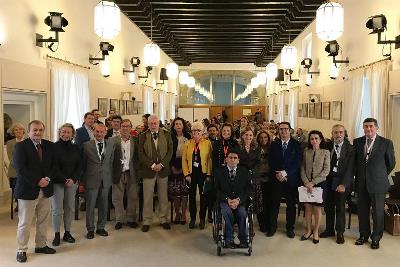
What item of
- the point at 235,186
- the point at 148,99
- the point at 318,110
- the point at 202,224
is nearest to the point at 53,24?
the point at 202,224

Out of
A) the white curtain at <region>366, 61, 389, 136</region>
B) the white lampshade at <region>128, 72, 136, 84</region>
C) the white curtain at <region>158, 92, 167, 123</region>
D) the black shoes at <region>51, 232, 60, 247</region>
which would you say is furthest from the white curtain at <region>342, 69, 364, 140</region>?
the white curtain at <region>158, 92, 167, 123</region>

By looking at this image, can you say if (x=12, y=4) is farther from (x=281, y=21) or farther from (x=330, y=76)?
(x=281, y=21)

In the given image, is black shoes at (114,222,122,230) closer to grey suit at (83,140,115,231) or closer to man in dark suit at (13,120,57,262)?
grey suit at (83,140,115,231)

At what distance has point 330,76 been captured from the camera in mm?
10922

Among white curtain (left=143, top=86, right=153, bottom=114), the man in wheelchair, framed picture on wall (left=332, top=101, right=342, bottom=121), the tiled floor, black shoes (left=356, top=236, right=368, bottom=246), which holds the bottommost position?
the tiled floor

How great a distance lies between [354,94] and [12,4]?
6883mm

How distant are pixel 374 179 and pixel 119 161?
11.1 ft

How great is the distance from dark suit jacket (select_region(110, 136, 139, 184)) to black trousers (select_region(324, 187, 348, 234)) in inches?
107

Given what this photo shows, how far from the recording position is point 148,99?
53.6 ft

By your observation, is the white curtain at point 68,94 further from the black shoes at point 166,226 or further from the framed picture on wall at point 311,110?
the framed picture on wall at point 311,110

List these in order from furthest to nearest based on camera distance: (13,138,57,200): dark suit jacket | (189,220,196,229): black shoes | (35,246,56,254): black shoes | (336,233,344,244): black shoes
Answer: (189,220,196,229): black shoes < (336,233,344,244): black shoes < (35,246,56,254): black shoes < (13,138,57,200): dark suit jacket

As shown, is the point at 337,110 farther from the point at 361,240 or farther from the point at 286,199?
the point at 361,240

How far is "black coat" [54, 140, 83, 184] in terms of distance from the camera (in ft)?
16.9

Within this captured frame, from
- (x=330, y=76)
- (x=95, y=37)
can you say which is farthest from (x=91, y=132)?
(x=330, y=76)
